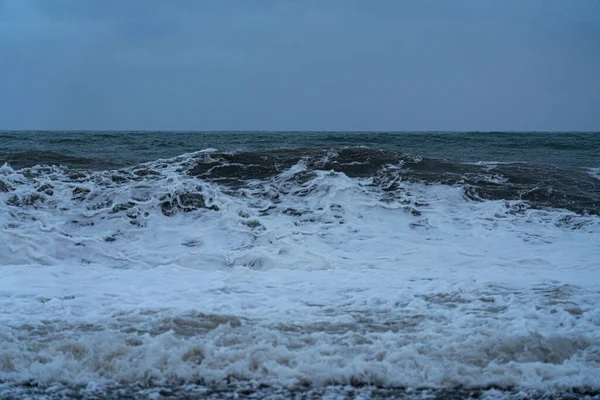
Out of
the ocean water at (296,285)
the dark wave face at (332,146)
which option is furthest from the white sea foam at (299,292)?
the dark wave face at (332,146)

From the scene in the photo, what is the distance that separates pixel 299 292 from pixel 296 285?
19cm

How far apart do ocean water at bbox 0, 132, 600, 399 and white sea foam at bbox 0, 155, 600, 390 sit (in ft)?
0.05

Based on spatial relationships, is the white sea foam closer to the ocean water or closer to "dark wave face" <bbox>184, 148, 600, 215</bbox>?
the ocean water

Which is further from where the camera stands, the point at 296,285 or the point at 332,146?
the point at 332,146

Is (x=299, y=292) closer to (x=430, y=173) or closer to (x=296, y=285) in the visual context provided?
(x=296, y=285)

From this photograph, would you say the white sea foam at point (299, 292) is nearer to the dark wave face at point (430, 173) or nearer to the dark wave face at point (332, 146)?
the dark wave face at point (430, 173)

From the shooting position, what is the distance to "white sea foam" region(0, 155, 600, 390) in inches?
104

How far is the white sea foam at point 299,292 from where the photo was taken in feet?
8.68

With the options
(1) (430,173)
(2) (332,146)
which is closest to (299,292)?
(1) (430,173)

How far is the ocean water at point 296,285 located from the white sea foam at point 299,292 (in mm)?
16

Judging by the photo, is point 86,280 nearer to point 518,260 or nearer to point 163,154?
point 518,260

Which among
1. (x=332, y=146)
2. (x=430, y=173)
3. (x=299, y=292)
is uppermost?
(x=332, y=146)

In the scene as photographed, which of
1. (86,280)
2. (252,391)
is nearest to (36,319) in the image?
(86,280)

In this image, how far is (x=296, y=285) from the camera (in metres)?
4.07
